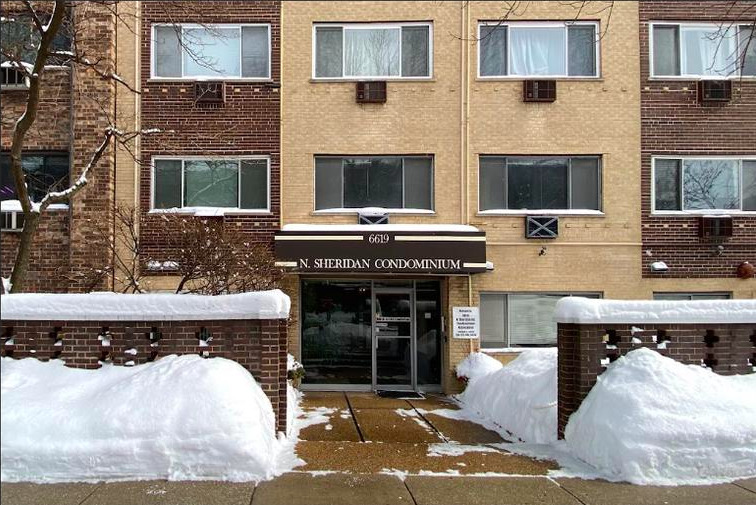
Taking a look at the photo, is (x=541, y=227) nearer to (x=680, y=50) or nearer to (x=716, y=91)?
(x=716, y=91)

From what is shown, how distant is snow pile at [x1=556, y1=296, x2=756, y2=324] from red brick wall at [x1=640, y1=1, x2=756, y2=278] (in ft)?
19.8

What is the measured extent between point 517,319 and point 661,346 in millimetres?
5815

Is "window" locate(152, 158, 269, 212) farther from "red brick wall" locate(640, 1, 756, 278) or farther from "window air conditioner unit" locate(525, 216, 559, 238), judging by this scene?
"red brick wall" locate(640, 1, 756, 278)

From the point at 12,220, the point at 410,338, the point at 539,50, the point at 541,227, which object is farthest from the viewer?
the point at 539,50

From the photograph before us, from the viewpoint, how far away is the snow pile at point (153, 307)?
19.7 ft

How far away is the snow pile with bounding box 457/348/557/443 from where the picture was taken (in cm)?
713

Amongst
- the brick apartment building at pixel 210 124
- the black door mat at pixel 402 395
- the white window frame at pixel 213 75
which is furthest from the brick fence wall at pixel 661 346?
the white window frame at pixel 213 75

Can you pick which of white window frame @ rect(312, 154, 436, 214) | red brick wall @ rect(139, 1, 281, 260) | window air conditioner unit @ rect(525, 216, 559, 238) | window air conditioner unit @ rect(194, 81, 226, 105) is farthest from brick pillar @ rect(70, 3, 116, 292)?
window air conditioner unit @ rect(525, 216, 559, 238)

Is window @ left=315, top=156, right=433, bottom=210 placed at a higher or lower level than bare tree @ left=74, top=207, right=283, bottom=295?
higher

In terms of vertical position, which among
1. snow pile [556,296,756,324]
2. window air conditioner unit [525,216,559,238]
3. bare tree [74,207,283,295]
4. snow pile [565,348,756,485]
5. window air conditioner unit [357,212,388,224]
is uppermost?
window air conditioner unit [357,212,388,224]

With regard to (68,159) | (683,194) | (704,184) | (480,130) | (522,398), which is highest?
(480,130)

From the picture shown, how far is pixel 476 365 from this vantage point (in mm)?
11406

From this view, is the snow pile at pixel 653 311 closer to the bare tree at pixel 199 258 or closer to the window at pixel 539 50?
the bare tree at pixel 199 258

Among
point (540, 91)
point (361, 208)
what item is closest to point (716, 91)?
point (540, 91)
